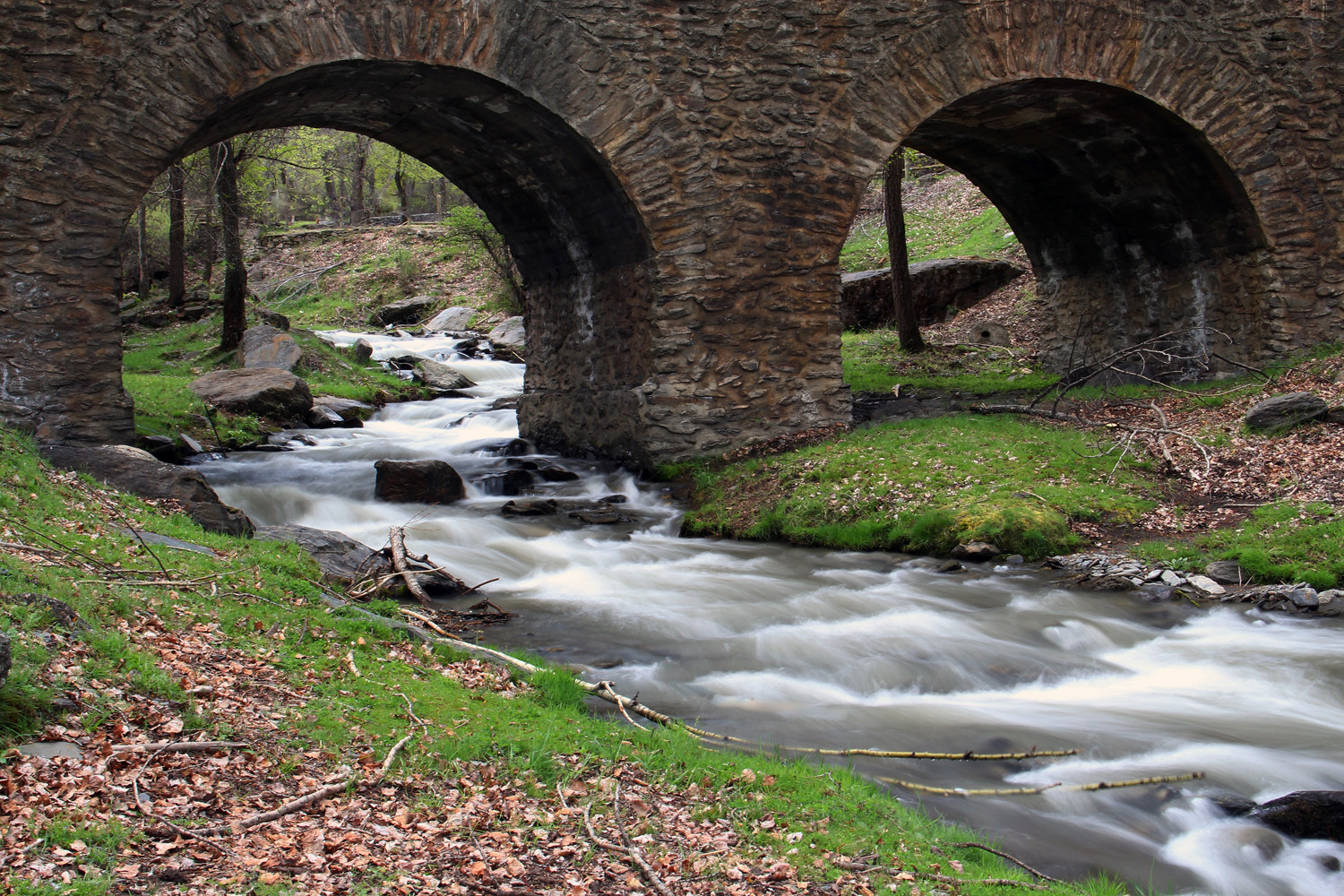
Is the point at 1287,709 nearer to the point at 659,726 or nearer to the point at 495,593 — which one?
the point at 659,726

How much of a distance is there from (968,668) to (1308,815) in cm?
208

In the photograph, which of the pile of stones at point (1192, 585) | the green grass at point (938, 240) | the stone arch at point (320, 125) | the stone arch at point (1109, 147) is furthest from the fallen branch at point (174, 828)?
the green grass at point (938, 240)

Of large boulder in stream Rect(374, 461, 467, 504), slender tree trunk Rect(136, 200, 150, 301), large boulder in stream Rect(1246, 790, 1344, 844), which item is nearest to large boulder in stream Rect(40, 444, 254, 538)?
large boulder in stream Rect(374, 461, 467, 504)

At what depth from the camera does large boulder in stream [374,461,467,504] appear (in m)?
9.82

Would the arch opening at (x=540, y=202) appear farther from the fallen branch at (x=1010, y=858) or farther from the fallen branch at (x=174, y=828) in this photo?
the fallen branch at (x=1010, y=858)

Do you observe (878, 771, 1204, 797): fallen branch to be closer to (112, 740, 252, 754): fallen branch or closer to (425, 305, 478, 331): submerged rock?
(112, 740, 252, 754): fallen branch

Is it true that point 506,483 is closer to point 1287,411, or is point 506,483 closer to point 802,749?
point 802,749

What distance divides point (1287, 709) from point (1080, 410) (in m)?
6.87

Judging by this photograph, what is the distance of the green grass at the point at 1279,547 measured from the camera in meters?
6.66

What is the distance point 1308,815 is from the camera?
144 inches

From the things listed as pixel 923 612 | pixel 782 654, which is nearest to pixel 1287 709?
pixel 923 612

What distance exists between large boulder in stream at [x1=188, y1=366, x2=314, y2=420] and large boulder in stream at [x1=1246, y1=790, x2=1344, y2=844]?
12.6m

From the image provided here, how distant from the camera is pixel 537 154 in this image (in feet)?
33.8

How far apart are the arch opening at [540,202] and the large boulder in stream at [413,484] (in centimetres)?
204
